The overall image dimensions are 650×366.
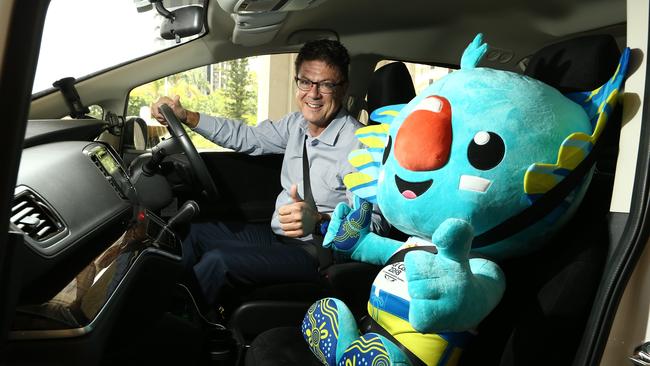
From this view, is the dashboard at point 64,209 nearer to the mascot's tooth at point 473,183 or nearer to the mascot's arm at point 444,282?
the mascot's arm at point 444,282

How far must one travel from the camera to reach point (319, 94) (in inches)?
89.2

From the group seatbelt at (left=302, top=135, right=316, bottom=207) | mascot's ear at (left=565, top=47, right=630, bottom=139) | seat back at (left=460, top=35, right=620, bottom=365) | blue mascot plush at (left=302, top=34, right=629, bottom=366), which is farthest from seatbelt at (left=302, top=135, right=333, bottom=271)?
mascot's ear at (left=565, top=47, right=630, bottom=139)

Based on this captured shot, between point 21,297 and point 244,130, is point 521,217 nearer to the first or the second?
point 21,297

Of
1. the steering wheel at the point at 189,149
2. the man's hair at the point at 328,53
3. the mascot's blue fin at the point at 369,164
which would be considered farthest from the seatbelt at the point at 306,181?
the mascot's blue fin at the point at 369,164

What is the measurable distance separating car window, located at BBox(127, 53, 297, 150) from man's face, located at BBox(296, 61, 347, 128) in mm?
435

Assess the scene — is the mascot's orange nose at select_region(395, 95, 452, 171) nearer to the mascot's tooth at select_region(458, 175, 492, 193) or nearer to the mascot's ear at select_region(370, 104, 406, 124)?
the mascot's tooth at select_region(458, 175, 492, 193)

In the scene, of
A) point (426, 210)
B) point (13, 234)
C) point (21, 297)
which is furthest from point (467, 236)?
point (21, 297)

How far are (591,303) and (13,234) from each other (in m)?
0.98

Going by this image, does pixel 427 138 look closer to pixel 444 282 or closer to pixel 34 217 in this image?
pixel 444 282

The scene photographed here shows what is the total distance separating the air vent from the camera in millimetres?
1078

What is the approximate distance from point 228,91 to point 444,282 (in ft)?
14.4

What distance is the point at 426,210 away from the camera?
117cm

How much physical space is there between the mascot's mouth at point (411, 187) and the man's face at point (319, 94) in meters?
1.10

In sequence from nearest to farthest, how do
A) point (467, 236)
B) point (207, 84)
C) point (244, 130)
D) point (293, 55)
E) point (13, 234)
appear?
1. point (13, 234)
2. point (467, 236)
3. point (244, 130)
4. point (293, 55)
5. point (207, 84)
